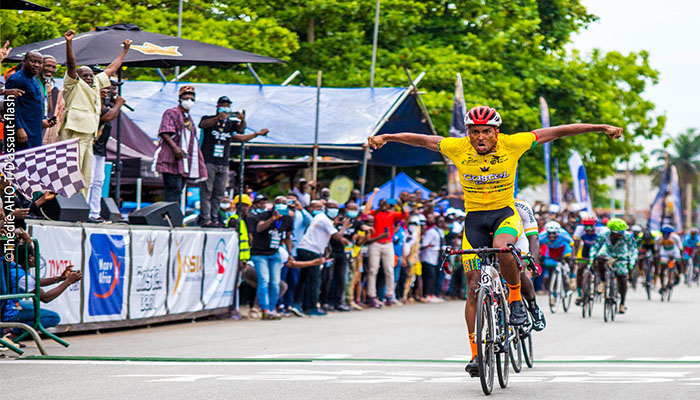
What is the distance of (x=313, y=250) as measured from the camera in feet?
66.1

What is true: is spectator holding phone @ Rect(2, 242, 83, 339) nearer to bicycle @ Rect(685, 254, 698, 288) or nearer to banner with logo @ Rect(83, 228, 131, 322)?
banner with logo @ Rect(83, 228, 131, 322)

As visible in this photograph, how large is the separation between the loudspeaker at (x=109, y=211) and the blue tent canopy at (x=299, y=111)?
7.96 meters

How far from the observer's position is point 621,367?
462 inches

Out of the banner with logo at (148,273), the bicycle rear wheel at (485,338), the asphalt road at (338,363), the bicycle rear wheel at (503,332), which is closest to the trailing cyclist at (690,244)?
the asphalt road at (338,363)

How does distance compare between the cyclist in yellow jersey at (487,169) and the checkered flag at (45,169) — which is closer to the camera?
the cyclist in yellow jersey at (487,169)

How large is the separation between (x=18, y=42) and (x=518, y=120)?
67.1 ft

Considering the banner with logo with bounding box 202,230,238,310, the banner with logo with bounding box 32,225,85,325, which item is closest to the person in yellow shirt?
the banner with logo with bounding box 32,225,85,325

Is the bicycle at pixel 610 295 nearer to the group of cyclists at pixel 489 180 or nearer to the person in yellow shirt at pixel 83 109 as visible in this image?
the person in yellow shirt at pixel 83 109

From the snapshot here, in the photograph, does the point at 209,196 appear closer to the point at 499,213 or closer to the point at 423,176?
the point at 499,213

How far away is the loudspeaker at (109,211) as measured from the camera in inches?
648

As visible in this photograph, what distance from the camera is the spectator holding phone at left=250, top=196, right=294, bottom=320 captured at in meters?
18.8

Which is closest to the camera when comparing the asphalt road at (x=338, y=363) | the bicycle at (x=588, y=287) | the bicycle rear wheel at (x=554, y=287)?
the asphalt road at (x=338, y=363)

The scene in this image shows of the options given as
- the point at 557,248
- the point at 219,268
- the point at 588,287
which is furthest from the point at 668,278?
the point at 219,268

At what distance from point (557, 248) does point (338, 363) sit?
13.2 metres
